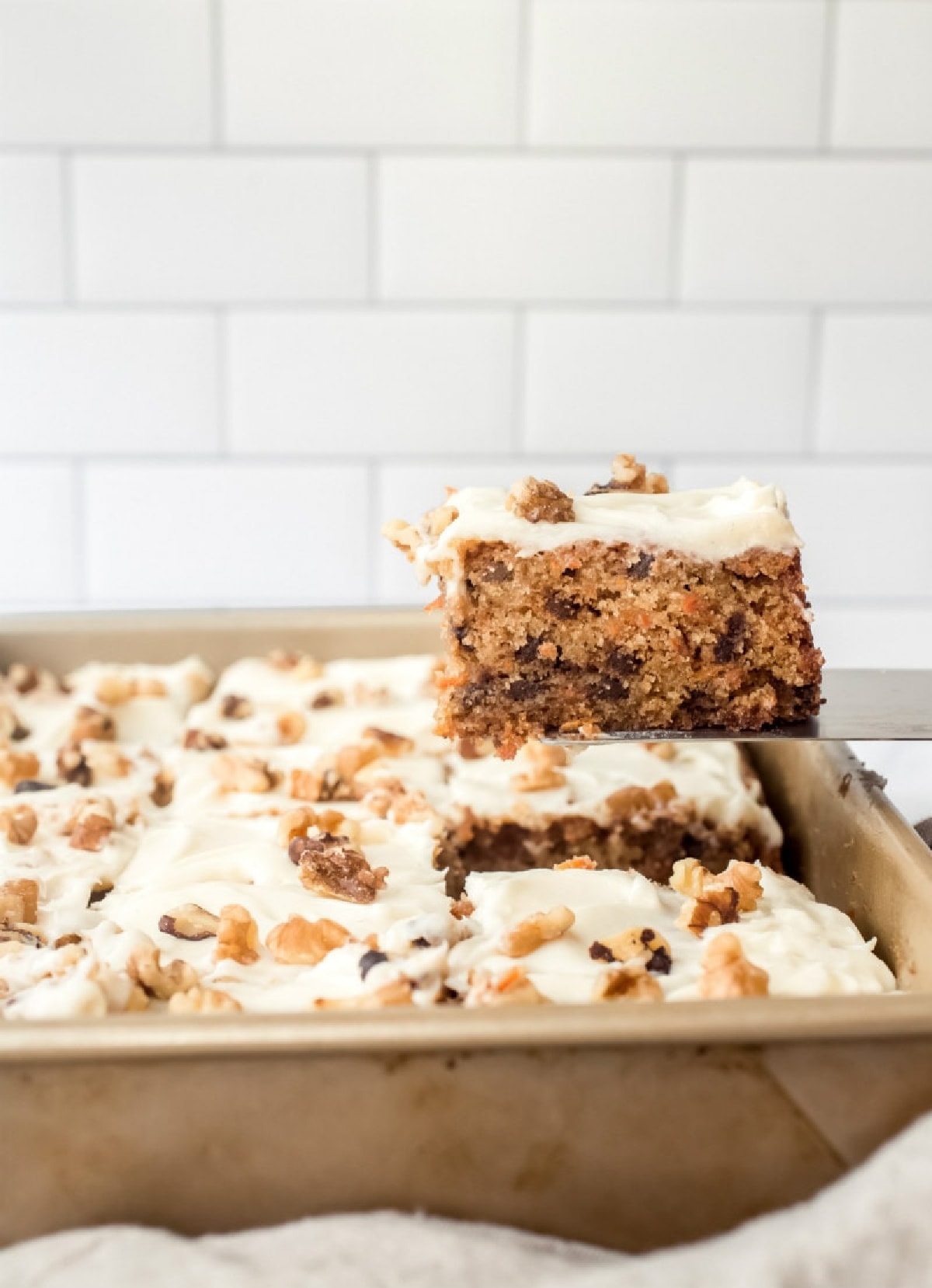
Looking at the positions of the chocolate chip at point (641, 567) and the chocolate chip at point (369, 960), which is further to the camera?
the chocolate chip at point (641, 567)

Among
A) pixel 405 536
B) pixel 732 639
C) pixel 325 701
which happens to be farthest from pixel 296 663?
pixel 732 639

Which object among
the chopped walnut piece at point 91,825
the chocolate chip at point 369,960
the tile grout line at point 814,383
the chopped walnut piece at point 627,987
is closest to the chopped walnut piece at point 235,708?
the chopped walnut piece at point 91,825

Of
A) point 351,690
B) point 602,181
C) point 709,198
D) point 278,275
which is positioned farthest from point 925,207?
point 351,690

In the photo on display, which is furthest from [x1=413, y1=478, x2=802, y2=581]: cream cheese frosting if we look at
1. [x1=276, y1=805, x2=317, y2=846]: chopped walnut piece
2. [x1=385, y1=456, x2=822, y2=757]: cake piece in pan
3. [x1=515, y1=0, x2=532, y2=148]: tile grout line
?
[x1=515, y1=0, x2=532, y2=148]: tile grout line

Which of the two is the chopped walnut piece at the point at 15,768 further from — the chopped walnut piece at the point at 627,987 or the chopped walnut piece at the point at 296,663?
the chopped walnut piece at the point at 627,987

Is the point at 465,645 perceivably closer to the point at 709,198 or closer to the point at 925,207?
the point at 709,198
